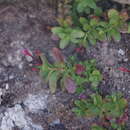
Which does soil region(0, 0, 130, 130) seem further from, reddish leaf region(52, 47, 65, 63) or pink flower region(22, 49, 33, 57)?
reddish leaf region(52, 47, 65, 63)

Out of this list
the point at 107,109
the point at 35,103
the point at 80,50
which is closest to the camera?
the point at 107,109

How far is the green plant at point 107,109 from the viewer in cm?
246

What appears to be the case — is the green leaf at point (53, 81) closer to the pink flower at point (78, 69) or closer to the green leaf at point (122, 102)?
the pink flower at point (78, 69)

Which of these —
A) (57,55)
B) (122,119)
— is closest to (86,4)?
(57,55)

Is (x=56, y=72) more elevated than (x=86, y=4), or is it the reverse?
(x=86, y=4)

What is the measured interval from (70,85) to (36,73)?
324 millimetres

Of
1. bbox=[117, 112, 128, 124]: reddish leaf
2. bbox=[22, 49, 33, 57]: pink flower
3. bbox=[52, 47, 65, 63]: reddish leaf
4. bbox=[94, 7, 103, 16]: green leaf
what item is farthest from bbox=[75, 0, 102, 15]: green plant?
bbox=[117, 112, 128, 124]: reddish leaf

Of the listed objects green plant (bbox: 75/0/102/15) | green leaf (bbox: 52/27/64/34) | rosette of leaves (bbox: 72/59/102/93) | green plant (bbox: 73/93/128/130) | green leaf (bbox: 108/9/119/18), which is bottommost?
green plant (bbox: 73/93/128/130)

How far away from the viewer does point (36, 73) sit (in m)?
2.64

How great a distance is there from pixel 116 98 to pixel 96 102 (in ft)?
0.55

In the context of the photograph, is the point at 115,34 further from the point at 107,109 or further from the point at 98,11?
the point at 107,109

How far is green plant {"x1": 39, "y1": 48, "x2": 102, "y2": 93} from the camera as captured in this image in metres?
2.50

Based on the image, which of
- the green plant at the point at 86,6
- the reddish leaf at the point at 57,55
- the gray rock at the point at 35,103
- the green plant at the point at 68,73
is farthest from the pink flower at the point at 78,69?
the green plant at the point at 86,6

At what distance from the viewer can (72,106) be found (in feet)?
8.51
